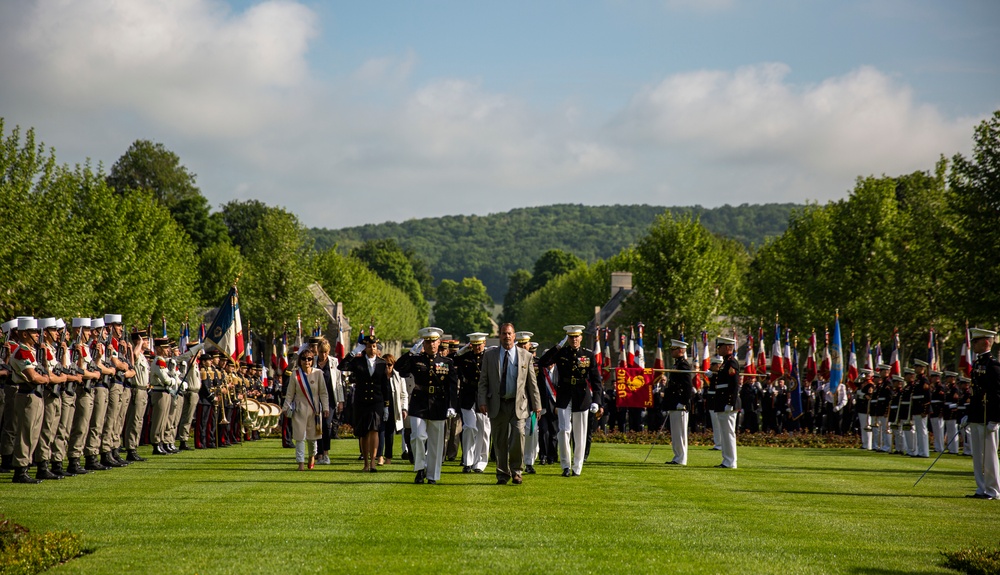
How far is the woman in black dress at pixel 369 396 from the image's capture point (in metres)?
18.4

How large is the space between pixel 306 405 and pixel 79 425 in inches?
152

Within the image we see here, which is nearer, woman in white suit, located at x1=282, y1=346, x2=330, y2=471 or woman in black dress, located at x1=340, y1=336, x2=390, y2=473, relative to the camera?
woman in black dress, located at x1=340, y1=336, x2=390, y2=473

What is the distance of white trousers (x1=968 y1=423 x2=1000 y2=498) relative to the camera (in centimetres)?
1648

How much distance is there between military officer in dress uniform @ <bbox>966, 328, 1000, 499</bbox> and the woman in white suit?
11.0 meters

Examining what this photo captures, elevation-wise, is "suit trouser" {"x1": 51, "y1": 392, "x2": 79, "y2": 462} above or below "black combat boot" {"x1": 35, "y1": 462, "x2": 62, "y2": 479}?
above

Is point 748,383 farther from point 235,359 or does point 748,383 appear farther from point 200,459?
point 200,459

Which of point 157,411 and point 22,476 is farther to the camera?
point 157,411

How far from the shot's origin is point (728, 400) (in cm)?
2178

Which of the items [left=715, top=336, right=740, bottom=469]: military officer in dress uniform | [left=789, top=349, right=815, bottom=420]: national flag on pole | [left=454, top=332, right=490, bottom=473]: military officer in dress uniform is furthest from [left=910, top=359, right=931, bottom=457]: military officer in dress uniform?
[left=454, top=332, right=490, bottom=473]: military officer in dress uniform

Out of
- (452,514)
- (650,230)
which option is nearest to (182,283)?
(650,230)

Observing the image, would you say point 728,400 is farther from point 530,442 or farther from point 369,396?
point 369,396

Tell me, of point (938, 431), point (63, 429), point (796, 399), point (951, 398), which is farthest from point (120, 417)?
point (796, 399)

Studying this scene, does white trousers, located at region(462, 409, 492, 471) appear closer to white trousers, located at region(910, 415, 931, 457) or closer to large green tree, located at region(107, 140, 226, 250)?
white trousers, located at region(910, 415, 931, 457)

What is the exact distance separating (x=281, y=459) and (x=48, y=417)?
20.1 feet
